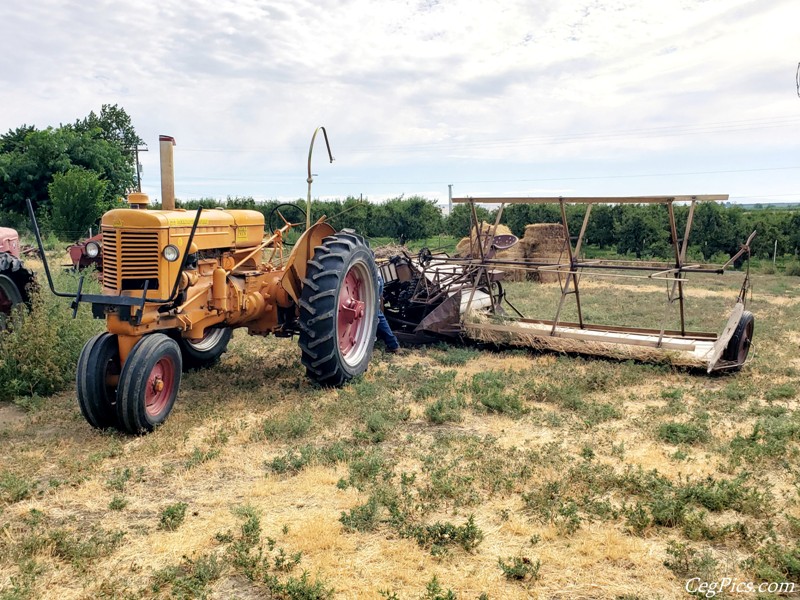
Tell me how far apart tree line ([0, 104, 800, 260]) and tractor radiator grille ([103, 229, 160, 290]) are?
14.4 meters

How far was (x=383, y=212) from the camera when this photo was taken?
3394 cm

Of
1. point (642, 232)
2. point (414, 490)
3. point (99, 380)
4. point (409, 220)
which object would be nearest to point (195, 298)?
point (99, 380)

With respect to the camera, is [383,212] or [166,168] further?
[383,212]

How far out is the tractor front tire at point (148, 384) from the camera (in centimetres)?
489

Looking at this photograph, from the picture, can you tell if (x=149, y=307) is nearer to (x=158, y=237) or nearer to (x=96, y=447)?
(x=158, y=237)

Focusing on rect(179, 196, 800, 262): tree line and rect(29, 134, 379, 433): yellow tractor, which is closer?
rect(29, 134, 379, 433): yellow tractor

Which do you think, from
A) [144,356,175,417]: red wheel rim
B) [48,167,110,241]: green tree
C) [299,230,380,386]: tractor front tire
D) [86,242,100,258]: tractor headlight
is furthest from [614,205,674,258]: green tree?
[86,242,100,258]: tractor headlight

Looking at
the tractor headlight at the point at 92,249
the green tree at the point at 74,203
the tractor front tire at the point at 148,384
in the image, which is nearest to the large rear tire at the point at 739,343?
the tractor front tire at the point at 148,384

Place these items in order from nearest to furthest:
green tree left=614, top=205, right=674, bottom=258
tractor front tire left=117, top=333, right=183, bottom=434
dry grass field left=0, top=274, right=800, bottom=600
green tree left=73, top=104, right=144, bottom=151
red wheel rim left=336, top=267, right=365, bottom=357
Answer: dry grass field left=0, top=274, right=800, bottom=600 < tractor front tire left=117, top=333, right=183, bottom=434 < red wheel rim left=336, top=267, right=365, bottom=357 < green tree left=614, top=205, right=674, bottom=258 < green tree left=73, top=104, right=144, bottom=151

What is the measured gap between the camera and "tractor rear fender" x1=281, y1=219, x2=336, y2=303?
A: 21.4 ft

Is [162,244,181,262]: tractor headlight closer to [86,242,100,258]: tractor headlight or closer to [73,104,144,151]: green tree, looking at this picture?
[86,242,100,258]: tractor headlight

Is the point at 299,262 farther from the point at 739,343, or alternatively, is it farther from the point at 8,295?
the point at 739,343

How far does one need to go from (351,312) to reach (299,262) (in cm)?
87

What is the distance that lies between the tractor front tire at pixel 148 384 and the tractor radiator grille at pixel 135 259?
0.47 meters
